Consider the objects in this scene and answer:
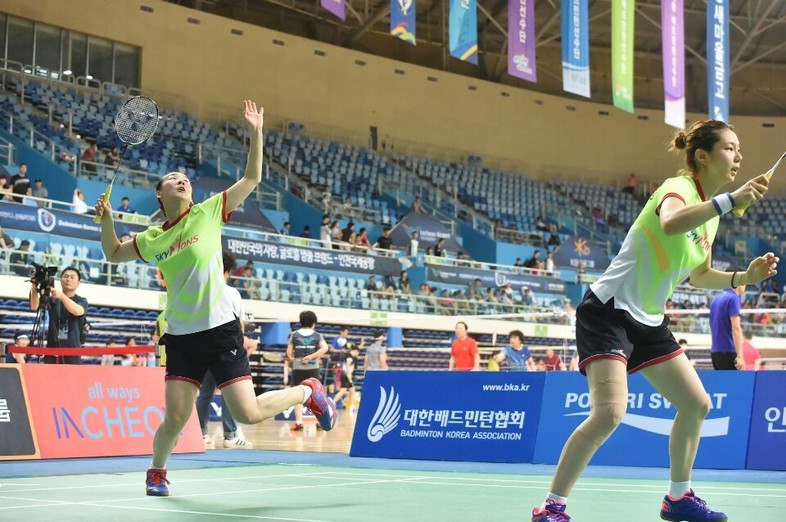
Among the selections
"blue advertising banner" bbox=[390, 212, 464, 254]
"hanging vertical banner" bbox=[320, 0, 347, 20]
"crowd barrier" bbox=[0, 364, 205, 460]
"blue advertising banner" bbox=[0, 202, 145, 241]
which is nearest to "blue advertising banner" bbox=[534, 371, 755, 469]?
"crowd barrier" bbox=[0, 364, 205, 460]

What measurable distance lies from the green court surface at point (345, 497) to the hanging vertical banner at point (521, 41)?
16692 millimetres

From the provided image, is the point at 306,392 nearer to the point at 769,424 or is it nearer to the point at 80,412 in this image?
the point at 80,412

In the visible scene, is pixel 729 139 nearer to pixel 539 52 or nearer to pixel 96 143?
pixel 96 143

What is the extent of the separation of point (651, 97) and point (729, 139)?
143ft

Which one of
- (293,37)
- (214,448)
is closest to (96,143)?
(293,37)

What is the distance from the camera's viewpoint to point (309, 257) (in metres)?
27.3

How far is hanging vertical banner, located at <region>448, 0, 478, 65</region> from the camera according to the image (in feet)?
75.7

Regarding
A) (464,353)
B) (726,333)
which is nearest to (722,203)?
(726,333)

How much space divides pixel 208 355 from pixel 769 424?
5.11m

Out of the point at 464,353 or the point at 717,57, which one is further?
the point at 717,57

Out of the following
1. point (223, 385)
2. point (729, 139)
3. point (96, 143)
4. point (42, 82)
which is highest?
point (42, 82)

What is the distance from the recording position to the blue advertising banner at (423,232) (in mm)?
32625

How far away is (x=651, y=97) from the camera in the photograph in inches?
1836

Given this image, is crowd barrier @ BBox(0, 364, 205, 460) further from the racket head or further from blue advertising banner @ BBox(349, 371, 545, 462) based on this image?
the racket head
